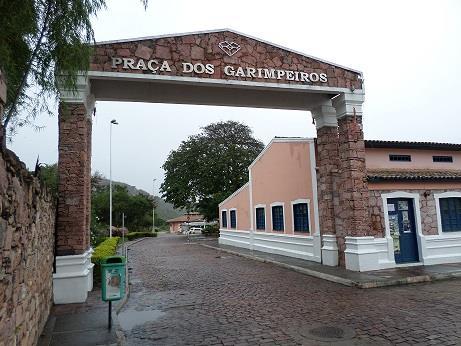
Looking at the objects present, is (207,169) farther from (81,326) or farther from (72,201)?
(81,326)

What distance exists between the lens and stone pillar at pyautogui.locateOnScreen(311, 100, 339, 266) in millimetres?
12938

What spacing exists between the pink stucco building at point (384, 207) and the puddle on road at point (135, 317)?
21.8 feet

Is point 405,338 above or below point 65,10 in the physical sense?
below

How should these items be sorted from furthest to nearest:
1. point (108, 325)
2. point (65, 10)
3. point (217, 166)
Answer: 1. point (217, 166)
2. point (108, 325)
3. point (65, 10)

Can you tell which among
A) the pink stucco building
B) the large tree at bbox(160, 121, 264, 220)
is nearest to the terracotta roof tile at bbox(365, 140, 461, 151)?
the pink stucco building

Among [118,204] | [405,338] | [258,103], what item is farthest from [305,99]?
[118,204]

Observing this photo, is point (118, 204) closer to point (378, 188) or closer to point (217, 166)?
point (217, 166)

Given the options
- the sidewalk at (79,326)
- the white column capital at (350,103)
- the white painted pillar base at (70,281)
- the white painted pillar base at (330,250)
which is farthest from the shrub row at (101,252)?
the white column capital at (350,103)

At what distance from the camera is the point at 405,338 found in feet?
18.7

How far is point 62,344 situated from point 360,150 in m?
9.96

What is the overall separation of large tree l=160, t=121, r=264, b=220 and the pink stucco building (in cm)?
2146

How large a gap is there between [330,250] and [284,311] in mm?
5789

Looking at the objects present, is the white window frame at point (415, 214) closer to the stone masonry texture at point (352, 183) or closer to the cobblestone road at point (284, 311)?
the stone masonry texture at point (352, 183)

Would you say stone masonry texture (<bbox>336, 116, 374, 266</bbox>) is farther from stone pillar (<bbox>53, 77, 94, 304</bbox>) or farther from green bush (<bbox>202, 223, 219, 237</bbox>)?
green bush (<bbox>202, 223, 219, 237</bbox>)
